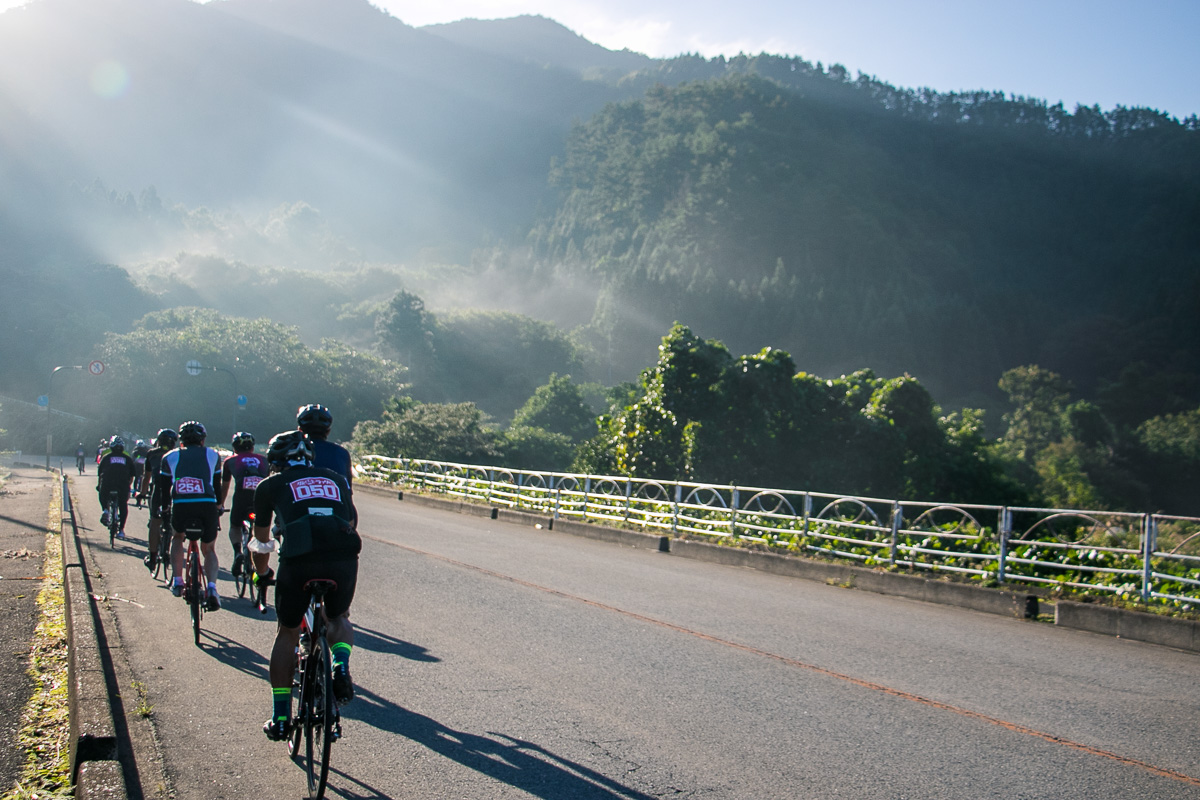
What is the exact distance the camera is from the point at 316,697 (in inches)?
174

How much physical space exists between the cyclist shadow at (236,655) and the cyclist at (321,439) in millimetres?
1754

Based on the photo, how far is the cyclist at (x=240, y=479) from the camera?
8406 millimetres

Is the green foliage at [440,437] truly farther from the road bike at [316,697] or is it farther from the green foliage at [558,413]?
the road bike at [316,697]

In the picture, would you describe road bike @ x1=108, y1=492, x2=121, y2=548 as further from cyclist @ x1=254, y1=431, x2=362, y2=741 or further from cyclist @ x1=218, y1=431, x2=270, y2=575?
cyclist @ x1=254, y1=431, x2=362, y2=741

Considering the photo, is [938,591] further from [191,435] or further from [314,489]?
[314,489]

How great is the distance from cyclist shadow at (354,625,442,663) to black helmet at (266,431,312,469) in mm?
2520

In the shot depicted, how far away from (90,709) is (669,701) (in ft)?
10.7

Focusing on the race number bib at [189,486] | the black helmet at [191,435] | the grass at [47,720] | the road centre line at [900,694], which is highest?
the black helmet at [191,435]

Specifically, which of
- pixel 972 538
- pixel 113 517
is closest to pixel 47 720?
pixel 113 517

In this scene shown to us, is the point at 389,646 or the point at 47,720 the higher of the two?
the point at 389,646

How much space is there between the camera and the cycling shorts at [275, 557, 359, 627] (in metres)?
4.47

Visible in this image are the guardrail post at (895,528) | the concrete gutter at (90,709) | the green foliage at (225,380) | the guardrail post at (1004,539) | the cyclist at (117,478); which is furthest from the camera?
the green foliage at (225,380)

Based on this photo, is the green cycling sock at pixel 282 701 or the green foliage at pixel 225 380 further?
the green foliage at pixel 225 380

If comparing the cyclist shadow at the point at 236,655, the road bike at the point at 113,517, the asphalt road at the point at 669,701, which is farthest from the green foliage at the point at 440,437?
the cyclist shadow at the point at 236,655
